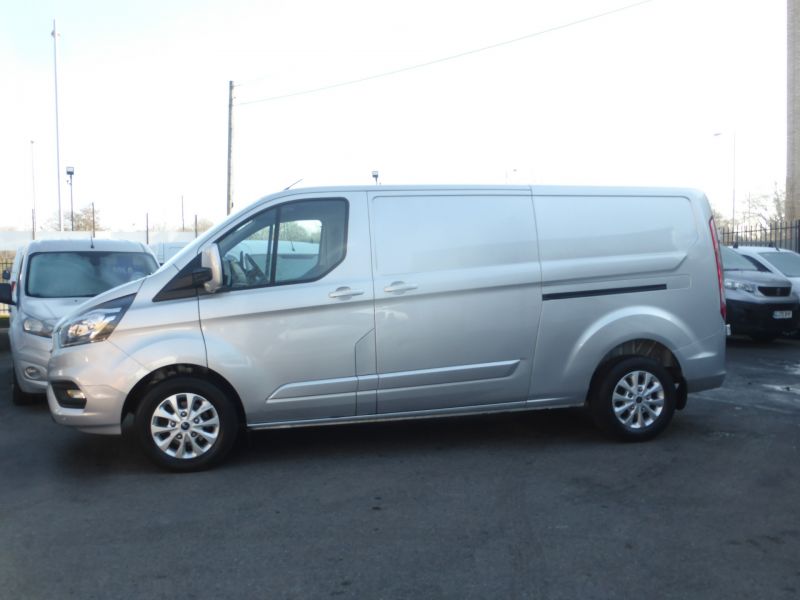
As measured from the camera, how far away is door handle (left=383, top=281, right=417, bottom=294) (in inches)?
244

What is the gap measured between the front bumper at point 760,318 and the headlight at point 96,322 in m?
10.3

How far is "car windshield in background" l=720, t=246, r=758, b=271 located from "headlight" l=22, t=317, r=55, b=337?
10.5 metres

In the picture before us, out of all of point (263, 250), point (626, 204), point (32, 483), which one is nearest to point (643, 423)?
point (626, 204)

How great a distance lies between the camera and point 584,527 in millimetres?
4672

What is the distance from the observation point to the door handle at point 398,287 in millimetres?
6199

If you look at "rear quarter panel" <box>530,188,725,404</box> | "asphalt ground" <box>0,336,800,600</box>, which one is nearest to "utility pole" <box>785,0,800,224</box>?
"rear quarter panel" <box>530,188,725,404</box>

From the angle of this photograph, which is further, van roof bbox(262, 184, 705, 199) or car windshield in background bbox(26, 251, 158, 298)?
car windshield in background bbox(26, 251, 158, 298)

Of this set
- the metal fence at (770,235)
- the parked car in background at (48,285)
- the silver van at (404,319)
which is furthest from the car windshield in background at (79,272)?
the metal fence at (770,235)

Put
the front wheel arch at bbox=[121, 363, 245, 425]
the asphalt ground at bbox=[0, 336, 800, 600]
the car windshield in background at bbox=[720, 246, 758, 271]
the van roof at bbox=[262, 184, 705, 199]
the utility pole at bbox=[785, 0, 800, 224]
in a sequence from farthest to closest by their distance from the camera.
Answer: the utility pole at bbox=[785, 0, 800, 224]
the car windshield in background at bbox=[720, 246, 758, 271]
the van roof at bbox=[262, 184, 705, 199]
the front wheel arch at bbox=[121, 363, 245, 425]
the asphalt ground at bbox=[0, 336, 800, 600]

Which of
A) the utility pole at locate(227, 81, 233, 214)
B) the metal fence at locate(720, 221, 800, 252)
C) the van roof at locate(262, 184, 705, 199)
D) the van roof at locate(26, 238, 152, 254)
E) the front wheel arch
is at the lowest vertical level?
the front wheel arch

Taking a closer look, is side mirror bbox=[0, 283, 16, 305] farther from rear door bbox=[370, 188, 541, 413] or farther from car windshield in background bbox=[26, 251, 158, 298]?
rear door bbox=[370, 188, 541, 413]

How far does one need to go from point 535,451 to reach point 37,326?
5370mm

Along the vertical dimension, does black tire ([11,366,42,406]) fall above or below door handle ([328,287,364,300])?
below

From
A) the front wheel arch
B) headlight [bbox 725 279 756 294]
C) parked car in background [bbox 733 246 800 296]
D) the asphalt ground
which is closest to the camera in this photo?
the asphalt ground
